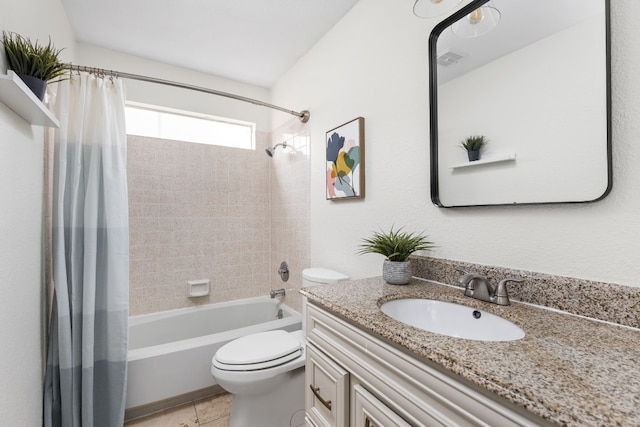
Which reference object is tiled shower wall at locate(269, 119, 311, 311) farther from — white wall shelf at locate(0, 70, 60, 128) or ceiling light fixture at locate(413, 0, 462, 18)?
white wall shelf at locate(0, 70, 60, 128)

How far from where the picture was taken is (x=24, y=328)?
1.18 m

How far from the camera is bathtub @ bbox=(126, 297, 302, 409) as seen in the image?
5.63 feet

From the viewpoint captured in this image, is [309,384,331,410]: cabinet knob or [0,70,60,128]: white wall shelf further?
[309,384,331,410]: cabinet knob

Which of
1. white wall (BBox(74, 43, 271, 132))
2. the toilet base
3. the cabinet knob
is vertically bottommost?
the toilet base

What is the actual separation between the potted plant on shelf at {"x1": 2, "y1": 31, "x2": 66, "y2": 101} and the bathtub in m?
1.50

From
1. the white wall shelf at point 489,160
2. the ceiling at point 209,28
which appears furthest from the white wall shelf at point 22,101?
the white wall shelf at point 489,160

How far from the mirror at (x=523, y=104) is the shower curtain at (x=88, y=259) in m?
1.74

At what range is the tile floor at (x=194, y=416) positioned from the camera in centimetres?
169

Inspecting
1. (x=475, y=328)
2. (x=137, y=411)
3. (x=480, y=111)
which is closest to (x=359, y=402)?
(x=475, y=328)

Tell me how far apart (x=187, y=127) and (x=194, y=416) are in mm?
2254

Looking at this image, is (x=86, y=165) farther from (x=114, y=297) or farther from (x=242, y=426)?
(x=242, y=426)

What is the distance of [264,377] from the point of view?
4.60 feet

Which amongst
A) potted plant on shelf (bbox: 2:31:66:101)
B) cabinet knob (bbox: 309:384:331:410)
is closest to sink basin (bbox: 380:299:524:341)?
cabinet knob (bbox: 309:384:331:410)

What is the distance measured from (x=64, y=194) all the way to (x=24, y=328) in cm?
68
